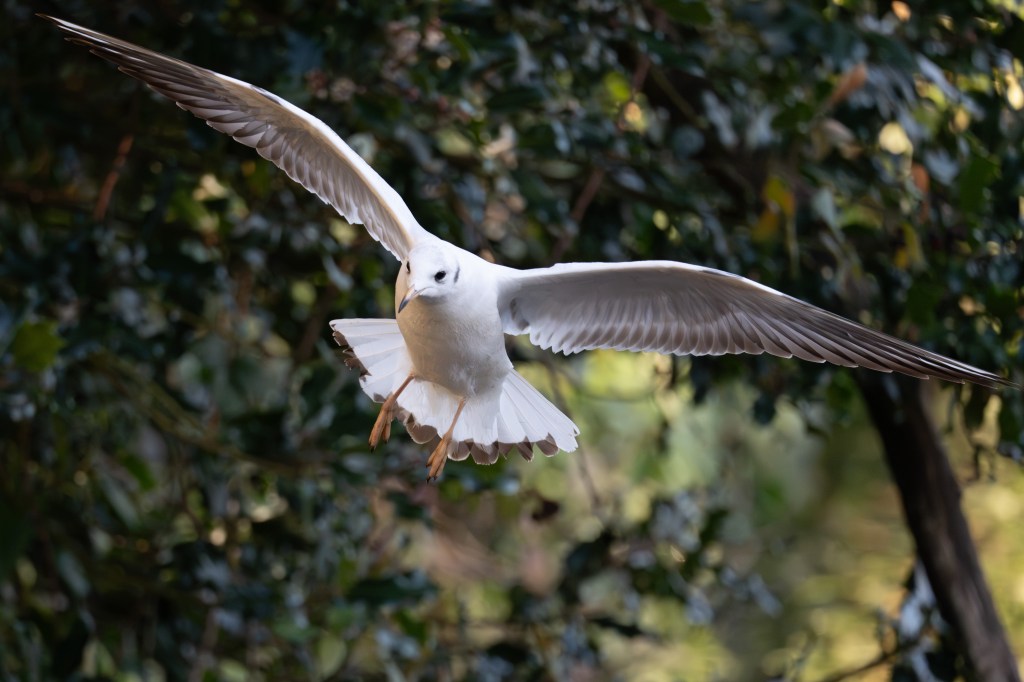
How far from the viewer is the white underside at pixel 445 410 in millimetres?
2182

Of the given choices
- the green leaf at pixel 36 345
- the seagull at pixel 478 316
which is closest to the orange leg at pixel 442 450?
the seagull at pixel 478 316

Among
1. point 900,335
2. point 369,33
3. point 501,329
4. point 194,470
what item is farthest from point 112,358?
point 900,335

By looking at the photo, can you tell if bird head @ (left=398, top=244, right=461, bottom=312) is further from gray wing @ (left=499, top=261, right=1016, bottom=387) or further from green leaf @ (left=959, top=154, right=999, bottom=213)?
green leaf @ (left=959, top=154, right=999, bottom=213)

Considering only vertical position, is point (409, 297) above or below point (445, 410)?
above

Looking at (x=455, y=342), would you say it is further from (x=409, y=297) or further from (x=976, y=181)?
(x=976, y=181)


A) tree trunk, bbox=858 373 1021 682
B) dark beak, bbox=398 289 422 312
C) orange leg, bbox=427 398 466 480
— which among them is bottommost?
tree trunk, bbox=858 373 1021 682

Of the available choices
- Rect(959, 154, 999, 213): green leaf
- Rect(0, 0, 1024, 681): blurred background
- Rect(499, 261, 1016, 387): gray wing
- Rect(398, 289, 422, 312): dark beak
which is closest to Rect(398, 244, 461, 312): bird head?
Rect(398, 289, 422, 312): dark beak

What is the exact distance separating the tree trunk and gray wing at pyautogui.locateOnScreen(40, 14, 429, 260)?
1.18 metres

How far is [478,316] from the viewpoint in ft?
6.54

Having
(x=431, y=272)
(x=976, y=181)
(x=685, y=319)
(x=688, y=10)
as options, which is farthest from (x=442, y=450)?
(x=976, y=181)

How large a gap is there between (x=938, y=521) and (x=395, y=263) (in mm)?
1302

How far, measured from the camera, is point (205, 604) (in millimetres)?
2863

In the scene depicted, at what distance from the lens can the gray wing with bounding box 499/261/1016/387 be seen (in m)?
1.97

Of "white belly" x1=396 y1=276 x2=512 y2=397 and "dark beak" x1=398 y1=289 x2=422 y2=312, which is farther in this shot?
"white belly" x1=396 y1=276 x2=512 y2=397
